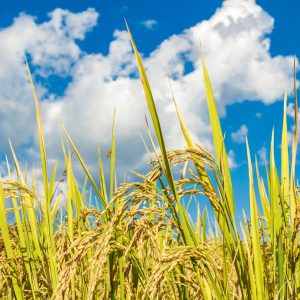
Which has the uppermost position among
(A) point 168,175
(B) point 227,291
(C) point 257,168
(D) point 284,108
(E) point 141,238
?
(D) point 284,108

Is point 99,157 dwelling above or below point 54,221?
above

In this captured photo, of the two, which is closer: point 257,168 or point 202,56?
point 202,56

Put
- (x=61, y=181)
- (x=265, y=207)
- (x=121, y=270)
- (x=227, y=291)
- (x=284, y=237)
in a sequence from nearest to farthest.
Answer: (x=227, y=291) < (x=284, y=237) < (x=121, y=270) < (x=265, y=207) < (x=61, y=181)

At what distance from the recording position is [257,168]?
251 centimetres

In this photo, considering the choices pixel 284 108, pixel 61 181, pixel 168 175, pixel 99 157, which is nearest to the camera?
pixel 168 175

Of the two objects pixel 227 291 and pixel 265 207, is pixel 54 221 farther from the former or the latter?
A: pixel 227 291

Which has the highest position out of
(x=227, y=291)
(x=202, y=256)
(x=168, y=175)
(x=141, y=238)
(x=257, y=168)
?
(x=257, y=168)

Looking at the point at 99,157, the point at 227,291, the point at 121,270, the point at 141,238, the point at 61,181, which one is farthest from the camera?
the point at 61,181

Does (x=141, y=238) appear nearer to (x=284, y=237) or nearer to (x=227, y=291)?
(x=227, y=291)

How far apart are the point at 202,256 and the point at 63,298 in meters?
0.52

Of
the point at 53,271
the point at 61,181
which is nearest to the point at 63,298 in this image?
the point at 53,271

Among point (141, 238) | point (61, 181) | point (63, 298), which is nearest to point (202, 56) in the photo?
point (141, 238)

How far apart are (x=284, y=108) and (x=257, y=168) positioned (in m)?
0.33

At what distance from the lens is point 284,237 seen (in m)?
2.14
